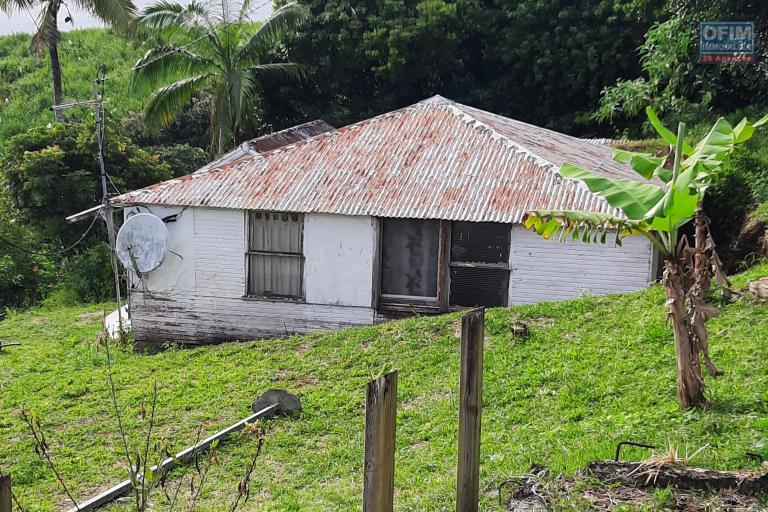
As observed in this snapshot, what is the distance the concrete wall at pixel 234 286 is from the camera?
1358 cm

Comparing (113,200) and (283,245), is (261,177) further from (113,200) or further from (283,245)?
(113,200)

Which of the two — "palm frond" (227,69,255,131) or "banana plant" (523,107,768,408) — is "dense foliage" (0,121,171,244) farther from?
"banana plant" (523,107,768,408)

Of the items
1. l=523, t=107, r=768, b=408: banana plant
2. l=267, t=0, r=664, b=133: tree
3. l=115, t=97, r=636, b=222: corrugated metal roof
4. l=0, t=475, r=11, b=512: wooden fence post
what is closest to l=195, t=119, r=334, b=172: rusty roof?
l=115, t=97, r=636, b=222: corrugated metal roof

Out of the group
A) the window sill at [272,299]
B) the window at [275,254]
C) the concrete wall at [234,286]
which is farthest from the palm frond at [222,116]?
the window sill at [272,299]

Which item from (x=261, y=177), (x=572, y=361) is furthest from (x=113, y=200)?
(x=572, y=361)

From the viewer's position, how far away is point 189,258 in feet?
47.0

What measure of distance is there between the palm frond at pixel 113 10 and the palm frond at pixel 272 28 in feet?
10.7

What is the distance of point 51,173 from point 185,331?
7.84m

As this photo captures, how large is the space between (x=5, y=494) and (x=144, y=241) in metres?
11.5

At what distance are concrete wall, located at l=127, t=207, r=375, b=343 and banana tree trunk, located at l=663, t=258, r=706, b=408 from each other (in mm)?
7312

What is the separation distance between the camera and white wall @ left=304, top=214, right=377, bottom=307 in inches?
531

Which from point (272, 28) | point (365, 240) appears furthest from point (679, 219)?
point (272, 28)

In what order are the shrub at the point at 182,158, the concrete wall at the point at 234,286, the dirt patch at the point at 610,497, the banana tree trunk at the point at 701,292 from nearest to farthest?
1. the dirt patch at the point at 610,497
2. the banana tree trunk at the point at 701,292
3. the concrete wall at the point at 234,286
4. the shrub at the point at 182,158

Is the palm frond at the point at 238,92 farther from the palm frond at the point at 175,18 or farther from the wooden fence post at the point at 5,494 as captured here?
the wooden fence post at the point at 5,494
